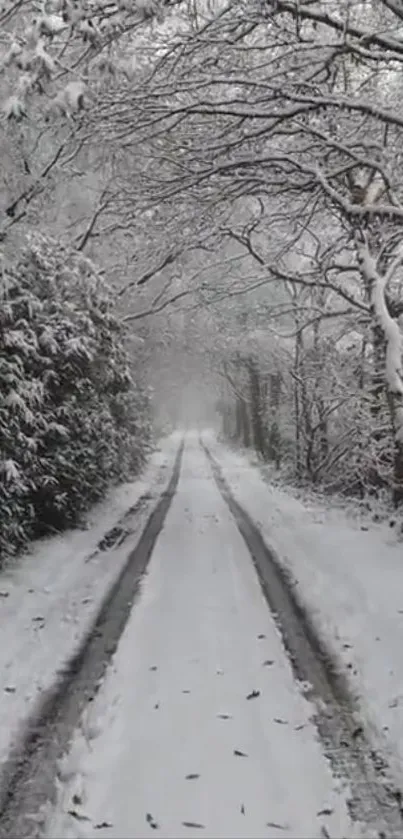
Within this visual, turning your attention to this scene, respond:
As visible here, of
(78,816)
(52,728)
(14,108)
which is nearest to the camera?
(78,816)

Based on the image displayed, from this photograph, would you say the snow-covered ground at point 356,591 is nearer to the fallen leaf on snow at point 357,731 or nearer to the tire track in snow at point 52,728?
the fallen leaf on snow at point 357,731

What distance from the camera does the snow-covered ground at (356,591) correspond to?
561 centimetres

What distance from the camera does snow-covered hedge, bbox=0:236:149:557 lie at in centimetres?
1054

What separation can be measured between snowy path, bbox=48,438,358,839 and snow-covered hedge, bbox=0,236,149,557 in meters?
3.65

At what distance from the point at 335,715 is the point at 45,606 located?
442 centimetres

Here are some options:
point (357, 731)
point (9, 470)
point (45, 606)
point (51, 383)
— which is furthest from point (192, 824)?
point (51, 383)

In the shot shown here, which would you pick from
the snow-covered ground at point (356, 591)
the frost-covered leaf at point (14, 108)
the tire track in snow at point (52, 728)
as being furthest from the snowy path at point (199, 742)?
the frost-covered leaf at point (14, 108)

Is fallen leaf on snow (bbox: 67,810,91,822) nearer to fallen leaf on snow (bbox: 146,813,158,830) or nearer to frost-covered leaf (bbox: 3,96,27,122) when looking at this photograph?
fallen leaf on snow (bbox: 146,813,158,830)

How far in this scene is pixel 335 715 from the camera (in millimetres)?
A: 5332

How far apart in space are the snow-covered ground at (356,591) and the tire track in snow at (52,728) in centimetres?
217

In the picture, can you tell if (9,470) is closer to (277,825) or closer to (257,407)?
(277,825)

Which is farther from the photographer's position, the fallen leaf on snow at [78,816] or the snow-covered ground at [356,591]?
the snow-covered ground at [356,591]

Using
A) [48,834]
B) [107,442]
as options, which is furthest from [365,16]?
[107,442]

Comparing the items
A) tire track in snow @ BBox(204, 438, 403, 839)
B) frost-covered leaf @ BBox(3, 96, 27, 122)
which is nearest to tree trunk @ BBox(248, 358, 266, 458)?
tire track in snow @ BBox(204, 438, 403, 839)
